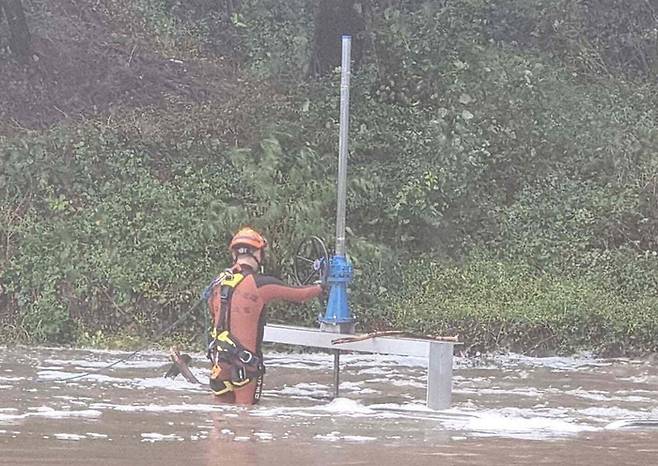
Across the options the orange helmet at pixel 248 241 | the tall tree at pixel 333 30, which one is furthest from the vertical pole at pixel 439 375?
the tall tree at pixel 333 30

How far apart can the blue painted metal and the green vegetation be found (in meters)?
3.61

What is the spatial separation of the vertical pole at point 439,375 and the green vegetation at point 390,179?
4001mm

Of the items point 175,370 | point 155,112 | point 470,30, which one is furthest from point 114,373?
point 470,30

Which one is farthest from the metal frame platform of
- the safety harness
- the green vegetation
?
the green vegetation

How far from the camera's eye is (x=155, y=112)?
17.2 metres

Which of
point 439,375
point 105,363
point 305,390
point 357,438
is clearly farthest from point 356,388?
point 105,363

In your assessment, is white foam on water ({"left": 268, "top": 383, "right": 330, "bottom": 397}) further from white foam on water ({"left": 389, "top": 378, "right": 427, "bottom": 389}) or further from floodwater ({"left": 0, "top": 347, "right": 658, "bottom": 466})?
white foam on water ({"left": 389, "top": 378, "right": 427, "bottom": 389})

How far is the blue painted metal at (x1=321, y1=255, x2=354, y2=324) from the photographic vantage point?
1066cm

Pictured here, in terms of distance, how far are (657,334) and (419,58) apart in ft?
18.2

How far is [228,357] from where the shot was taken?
10094mm

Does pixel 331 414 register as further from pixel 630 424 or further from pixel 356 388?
pixel 630 424

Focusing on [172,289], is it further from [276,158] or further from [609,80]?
[609,80]

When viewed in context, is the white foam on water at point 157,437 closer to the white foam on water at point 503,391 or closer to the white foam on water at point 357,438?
the white foam on water at point 357,438

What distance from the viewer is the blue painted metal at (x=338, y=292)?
10656 mm
